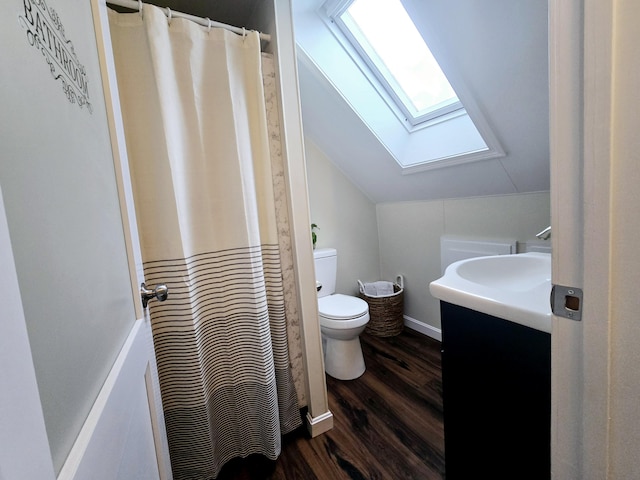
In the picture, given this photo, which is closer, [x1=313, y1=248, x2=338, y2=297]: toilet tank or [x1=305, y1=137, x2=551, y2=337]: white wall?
[x1=305, y1=137, x2=551, y2=337]: white wall

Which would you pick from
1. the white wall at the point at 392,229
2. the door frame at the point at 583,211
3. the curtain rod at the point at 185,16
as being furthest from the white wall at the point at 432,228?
the curtain rod at the point at 185,16

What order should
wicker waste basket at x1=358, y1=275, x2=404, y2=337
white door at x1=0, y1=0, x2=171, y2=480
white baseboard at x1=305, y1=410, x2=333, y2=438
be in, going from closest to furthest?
white door at x1=0, y1=0, x2=171, y2=480, white baseboard at x1=305, y1=410, x2=333, y2=438, wicker waste basket at x1=358, y1=275, x2=404, y2=337

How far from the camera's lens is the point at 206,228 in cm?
112

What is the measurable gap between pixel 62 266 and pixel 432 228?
2.14 m

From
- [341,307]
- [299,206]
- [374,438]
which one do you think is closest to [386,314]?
[341,307]

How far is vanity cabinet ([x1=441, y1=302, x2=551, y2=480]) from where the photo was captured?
675 mm

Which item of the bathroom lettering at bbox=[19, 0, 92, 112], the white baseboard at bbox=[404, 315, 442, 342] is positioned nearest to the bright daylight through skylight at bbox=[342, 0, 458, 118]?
the bathroom lettering at bbox=[19, 0, 92, 112]

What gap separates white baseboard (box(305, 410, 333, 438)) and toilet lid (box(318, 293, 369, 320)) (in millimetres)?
525

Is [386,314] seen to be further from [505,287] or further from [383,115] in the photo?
[383,115]

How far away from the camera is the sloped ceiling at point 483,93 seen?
3.37 ft

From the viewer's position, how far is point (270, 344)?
4.05 feet

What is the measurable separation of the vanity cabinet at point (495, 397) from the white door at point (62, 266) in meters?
0.86

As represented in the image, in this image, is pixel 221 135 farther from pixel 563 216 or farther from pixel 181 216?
pixel 563 216

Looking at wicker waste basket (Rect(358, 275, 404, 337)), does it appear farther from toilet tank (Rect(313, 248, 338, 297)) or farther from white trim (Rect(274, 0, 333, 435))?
white trim (Rect(274, 0, 333, 435))
